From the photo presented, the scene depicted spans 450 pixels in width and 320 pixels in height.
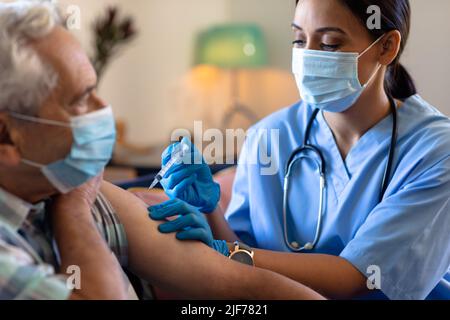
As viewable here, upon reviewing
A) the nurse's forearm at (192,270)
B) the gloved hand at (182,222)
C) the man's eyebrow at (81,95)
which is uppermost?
the man's eyebrow at (81,95)

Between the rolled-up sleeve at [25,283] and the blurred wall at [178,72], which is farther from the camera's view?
the blurred wall at [178,72]

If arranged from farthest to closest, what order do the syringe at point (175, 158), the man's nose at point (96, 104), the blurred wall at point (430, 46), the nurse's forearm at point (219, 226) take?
the blurred wall at point (430, 46)
the nurse's forearm at point (219, 226)
the syringe at point (175, 158)
the man's nose at point (96, 104)

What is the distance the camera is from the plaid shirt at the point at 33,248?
95 cm

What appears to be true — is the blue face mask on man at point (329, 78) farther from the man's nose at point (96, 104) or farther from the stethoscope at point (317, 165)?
the man's nose at point (96, 104)

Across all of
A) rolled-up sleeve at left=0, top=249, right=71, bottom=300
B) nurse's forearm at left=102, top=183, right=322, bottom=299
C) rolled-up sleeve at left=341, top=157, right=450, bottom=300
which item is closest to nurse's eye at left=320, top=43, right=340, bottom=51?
rolled-up sleeve at left=341, top=157, right=450, bottom=300

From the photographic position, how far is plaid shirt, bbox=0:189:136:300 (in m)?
0.95

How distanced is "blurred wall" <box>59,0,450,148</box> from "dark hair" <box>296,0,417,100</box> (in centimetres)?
244

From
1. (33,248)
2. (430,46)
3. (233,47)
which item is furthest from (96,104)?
(233,47)

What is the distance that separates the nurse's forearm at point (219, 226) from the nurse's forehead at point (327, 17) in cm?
53

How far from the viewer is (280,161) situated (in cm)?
178

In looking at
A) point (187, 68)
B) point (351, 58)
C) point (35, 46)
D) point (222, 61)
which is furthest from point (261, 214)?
point (187, 68)

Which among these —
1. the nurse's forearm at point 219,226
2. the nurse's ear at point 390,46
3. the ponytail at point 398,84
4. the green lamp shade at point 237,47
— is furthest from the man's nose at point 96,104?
the green lamp shade at point 237,47

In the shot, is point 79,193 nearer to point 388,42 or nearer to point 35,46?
point 35,46

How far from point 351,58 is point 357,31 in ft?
0.23
